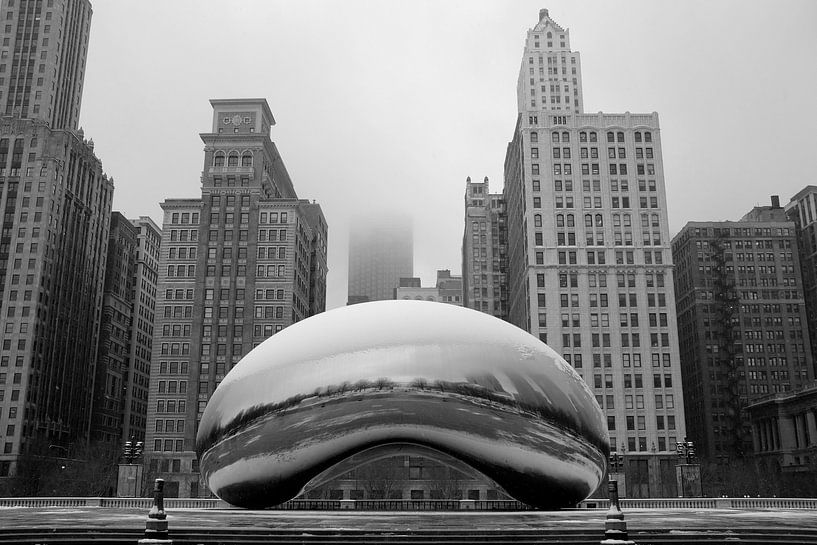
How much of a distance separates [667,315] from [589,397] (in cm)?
8634

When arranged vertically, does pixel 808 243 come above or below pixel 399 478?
above

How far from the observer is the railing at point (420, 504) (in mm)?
31703

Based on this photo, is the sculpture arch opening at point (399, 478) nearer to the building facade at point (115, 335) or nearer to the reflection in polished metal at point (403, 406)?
the reflection in polished metal at point (403, 406)

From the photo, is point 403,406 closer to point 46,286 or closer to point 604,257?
point 604,257

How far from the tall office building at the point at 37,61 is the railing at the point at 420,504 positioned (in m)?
105

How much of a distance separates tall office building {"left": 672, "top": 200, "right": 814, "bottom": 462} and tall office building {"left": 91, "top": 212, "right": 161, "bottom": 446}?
104 metres

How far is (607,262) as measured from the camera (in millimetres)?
104000

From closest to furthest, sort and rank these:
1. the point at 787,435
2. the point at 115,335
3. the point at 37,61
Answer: the point at 787,435 < the point at 37,61 < the point at 115,335

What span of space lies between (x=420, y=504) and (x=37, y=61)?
126016mm

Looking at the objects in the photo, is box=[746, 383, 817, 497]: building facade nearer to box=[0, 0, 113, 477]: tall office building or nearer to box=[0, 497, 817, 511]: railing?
box=[0, 497, 817, 511]: railing

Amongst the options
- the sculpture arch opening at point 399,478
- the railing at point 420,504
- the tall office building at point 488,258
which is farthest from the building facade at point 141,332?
the railing at point 420,504

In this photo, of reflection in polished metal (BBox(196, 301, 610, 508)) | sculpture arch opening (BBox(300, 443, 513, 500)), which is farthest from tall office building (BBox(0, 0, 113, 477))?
reflection in polished metal (BBox(196, 301, 610, 508))

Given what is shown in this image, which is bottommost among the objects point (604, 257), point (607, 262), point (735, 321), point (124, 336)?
point (124, 336)

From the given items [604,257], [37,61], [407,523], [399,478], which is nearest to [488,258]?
[604,257]
